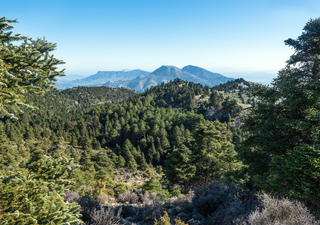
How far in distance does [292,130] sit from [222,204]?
5.07m

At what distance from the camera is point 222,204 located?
7621 millimetres

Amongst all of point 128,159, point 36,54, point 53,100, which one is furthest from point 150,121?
→ point 53,100

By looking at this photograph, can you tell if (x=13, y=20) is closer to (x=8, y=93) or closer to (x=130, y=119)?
(x=8, y=93)

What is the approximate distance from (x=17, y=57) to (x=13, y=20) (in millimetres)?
733

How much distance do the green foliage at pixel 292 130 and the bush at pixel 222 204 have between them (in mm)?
932

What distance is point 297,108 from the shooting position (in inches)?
326

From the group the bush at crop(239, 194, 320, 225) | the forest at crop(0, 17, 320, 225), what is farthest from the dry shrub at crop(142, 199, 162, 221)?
the bush at crop(239, 194, 320, 225)

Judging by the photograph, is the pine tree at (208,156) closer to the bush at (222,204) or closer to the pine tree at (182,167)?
the pine tree at (182,167)

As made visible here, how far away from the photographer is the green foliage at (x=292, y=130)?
6.29 metres

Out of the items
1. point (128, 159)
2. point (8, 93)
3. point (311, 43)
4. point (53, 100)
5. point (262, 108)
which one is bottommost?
point (128, 159)

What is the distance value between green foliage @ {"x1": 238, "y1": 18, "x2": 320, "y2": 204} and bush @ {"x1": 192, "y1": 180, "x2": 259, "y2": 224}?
93 centimetres

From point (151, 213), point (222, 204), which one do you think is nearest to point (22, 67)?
point (151, 213)

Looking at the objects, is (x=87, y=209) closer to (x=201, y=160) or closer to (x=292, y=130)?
(x=292, y=130)

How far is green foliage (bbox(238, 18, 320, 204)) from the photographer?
6293 mm
